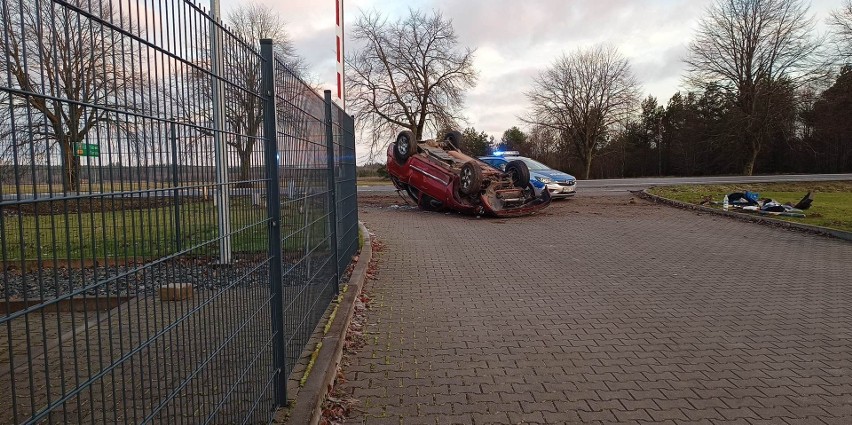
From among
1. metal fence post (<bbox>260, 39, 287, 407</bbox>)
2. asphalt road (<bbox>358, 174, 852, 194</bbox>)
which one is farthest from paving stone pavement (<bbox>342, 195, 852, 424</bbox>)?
asphalt road (<bbox>358, 174, 852, 194</bbox>)

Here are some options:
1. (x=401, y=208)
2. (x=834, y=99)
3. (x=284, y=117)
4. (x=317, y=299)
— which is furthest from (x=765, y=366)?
(x=834, y=99)

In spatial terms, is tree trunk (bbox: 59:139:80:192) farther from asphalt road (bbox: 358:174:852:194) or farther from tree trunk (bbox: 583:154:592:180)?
tree trunk (bbox: 583:154:592:180)

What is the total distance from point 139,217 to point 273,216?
152cm

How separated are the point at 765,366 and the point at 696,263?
15.3 feet

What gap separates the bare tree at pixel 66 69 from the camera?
A: 1.27 meters

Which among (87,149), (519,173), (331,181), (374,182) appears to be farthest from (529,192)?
(374,182)

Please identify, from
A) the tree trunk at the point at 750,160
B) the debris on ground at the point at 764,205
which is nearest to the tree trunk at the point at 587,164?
the tree trunk at the point at 750,160

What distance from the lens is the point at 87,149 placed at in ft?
5.08

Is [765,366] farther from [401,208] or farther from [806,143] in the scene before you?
[806,143]

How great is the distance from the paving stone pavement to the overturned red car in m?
3.83

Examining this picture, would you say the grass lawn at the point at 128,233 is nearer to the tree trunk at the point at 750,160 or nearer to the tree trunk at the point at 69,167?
the tree trunk at the point at 69,167

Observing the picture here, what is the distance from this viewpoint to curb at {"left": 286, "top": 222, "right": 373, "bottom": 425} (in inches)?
134

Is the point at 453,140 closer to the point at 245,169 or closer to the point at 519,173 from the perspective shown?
the point at 519,173

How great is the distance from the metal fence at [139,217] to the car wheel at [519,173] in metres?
12.2
